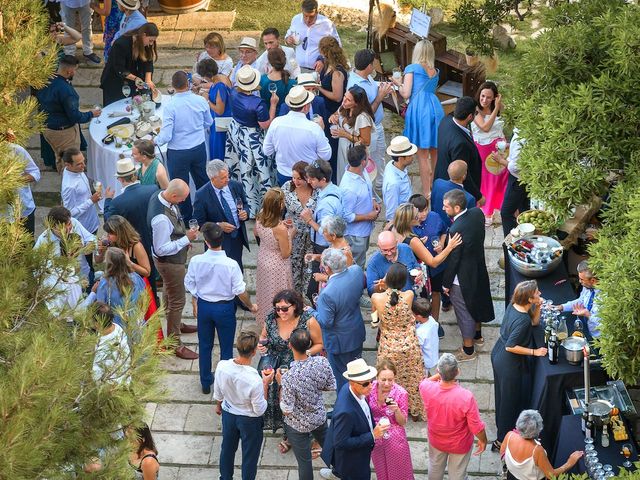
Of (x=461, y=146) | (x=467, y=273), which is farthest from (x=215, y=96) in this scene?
(x=467, y=273)

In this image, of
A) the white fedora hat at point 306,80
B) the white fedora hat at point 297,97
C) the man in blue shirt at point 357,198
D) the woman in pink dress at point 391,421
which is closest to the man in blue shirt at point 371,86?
the white fedora hat at point 306,80

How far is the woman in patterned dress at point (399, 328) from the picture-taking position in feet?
27.9

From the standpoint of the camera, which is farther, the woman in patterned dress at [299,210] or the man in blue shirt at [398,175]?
the man in blue shirt at [398,175]

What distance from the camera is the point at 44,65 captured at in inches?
215

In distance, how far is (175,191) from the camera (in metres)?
9.32

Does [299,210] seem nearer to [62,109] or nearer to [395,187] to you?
[395,187]

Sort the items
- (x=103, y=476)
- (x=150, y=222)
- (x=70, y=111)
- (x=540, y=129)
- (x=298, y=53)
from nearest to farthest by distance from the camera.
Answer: (x=103, y=476) → (x=540, y=129) → (x=150, y=222) → (x=70, y=111) → (x=298, y=53)

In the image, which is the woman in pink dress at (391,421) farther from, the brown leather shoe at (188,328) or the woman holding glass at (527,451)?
the brown leather shoe at (188,328)

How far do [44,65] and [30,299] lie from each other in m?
1.19

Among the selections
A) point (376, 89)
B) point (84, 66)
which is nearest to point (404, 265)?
point (376, 89)

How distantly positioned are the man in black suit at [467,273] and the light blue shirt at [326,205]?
3.20 feet

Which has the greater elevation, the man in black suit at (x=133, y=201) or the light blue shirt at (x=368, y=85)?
the light blue shirt at (x=368, y=85)

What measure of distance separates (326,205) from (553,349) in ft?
7.93

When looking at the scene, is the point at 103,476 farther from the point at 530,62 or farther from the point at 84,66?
the point at 84,66
